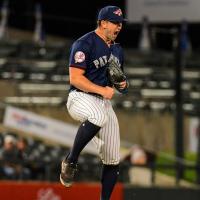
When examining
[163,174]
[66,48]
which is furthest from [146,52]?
[163,174]

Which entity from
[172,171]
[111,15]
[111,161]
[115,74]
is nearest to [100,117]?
[115,74]

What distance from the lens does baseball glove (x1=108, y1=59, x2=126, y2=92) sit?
624cm

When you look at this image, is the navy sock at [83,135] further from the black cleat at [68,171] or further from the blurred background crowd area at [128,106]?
the blurred background crowd area at [128,106]

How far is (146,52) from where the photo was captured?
18375 millimetres

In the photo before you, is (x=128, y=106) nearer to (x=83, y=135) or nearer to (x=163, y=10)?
(x=163, y=10)

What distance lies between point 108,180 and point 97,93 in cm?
73

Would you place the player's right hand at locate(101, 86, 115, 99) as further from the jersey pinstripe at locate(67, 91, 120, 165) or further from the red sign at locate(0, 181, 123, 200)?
A: the red sign at locate(0, 181, 123, 200)

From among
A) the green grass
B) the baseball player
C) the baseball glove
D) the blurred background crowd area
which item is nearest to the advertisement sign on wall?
the blurred background crowd area

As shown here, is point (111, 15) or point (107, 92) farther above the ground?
point (111, 15)

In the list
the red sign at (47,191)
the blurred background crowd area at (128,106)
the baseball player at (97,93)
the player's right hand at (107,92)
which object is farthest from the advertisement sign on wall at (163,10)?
the player's right hand at (107,92)

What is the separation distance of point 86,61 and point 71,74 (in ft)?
0.51

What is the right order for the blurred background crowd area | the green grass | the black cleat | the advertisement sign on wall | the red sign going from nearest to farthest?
the black cleat, the red sign, the blurred background crowd area, the green grass, the advertisement sign on wall

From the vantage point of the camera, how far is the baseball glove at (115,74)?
6238mm

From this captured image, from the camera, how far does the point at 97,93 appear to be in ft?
20.4
